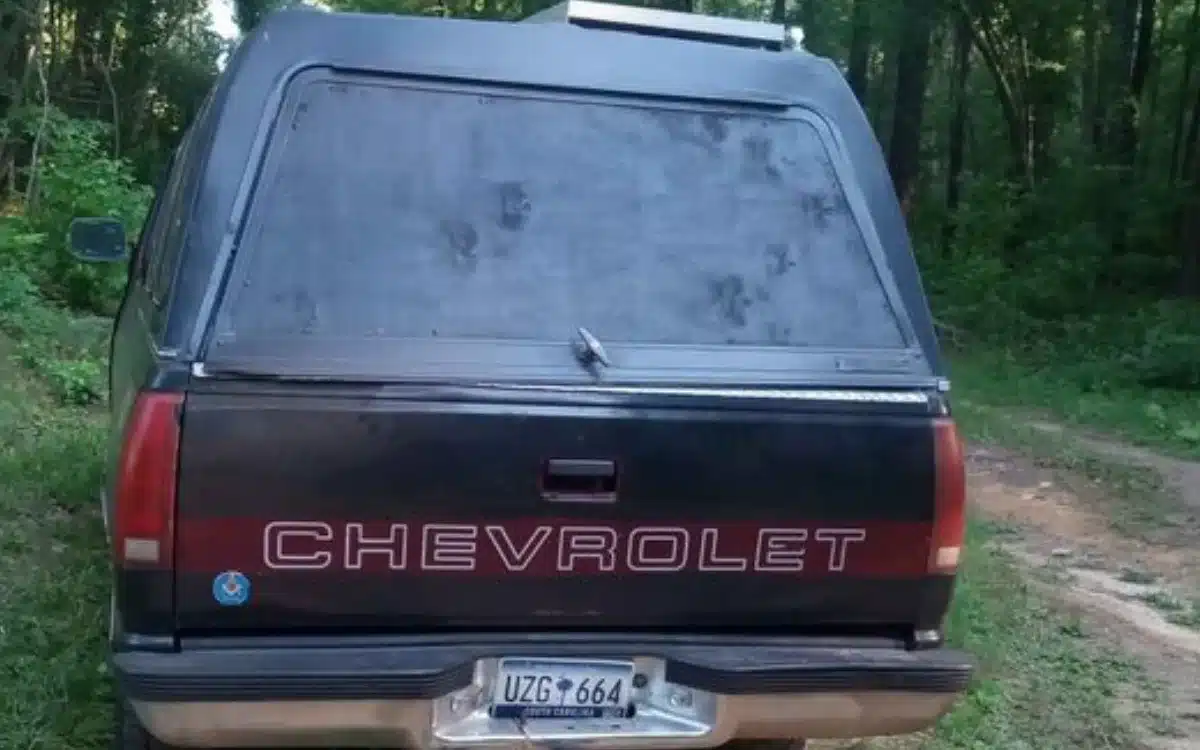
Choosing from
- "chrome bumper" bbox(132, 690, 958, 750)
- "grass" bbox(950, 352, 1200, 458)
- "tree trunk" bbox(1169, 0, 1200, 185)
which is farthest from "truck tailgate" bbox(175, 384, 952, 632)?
"tree trunk" bbox(1169, 0, 1200, 185)

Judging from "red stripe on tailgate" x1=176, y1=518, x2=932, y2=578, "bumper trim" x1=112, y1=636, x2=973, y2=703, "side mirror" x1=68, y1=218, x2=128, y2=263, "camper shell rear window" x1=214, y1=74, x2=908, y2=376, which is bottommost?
"bumper trim" x1=112, y1=636, x2=973, y2=703

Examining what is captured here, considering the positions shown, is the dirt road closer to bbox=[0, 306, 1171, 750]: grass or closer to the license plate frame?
bbox=[0, 306, 1171, 750]: grass

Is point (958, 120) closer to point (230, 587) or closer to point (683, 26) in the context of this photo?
point (683, 26)

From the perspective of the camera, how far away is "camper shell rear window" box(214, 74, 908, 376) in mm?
3105

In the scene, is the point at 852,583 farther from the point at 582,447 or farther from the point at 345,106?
the point at 345,106

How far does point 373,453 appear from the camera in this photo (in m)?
2.95

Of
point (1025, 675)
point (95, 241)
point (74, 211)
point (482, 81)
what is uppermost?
point (482, 81)

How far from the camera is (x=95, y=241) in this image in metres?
4.67

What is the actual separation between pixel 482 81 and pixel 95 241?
1.84 metres

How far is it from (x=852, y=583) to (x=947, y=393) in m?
0.48

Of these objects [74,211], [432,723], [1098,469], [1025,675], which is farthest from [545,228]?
[74,211]

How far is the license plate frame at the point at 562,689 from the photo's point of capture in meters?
3.12

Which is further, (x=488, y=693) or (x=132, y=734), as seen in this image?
(x=132, y=734)

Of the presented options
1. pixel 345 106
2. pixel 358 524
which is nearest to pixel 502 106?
pixel 345 106
